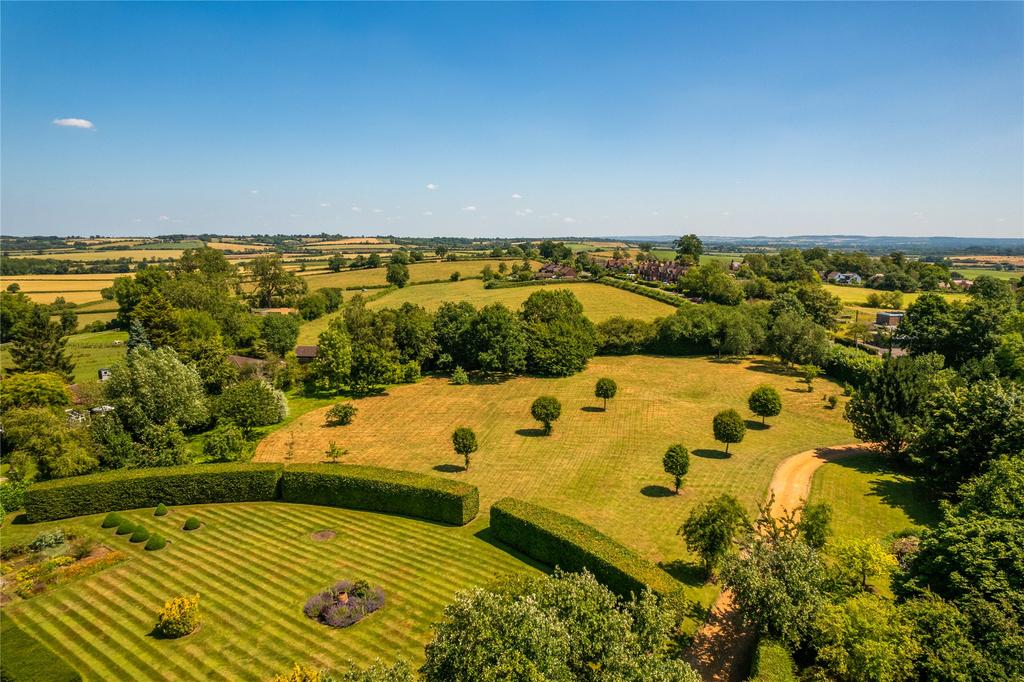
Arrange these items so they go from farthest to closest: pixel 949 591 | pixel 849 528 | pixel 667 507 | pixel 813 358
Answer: pixel 813 358, pixel 667 507, pixel 849 528, pixel 949 591

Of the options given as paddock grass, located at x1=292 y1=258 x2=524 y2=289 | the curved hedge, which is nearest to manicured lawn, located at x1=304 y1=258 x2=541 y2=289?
paddock grass, located at x1=292 y1=258 x2=524 y2=289

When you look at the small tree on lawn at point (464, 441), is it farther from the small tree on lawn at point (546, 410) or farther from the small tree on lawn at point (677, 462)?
the small tree on lawn at point (677, 462)

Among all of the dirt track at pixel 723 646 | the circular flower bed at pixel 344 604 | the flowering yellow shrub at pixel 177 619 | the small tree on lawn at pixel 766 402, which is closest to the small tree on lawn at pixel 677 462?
the dirt track at pixel 723 646

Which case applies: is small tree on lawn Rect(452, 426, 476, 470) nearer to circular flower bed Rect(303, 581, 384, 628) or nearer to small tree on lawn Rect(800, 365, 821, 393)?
circular flower bed Rect(303, 581, 384, 628)

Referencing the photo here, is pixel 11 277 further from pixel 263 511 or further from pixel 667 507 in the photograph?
pixel 667 507

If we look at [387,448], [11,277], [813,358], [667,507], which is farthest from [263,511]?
[11,277]
